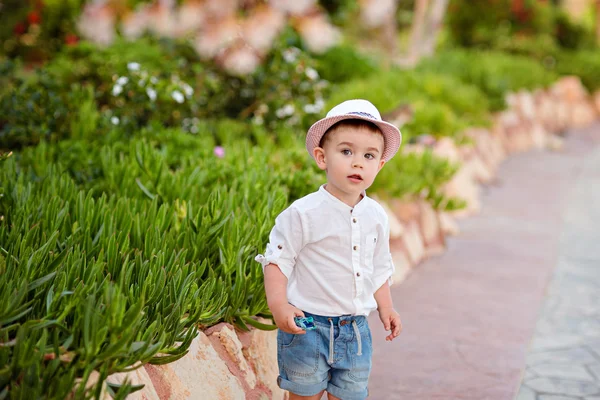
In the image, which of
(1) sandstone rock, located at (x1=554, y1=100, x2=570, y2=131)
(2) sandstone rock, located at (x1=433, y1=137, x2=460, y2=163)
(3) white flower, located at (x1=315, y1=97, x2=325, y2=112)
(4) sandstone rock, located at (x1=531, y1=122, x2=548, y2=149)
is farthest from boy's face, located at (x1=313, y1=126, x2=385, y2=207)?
(1) sandstone rock, located at (x1=554, y1=100, x2=570, y2=131)

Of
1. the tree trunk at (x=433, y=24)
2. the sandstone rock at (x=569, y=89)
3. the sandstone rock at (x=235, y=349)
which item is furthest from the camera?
the sandstone rock at (x=569, y=89)

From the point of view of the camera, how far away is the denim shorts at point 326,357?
103 inches

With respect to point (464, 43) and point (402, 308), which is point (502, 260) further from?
point (464, 43)

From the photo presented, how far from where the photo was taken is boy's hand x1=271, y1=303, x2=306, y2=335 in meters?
2.46

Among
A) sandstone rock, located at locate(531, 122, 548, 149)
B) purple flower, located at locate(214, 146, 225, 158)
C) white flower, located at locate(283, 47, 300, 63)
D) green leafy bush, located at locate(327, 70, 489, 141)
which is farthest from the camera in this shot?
sandstone rock, located at locate(531, 122, 548, 149)

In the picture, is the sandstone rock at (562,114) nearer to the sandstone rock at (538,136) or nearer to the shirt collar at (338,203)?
the sandstone rock at (538,136)

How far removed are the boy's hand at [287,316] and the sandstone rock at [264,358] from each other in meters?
0.71

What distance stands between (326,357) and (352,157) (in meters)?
0.68

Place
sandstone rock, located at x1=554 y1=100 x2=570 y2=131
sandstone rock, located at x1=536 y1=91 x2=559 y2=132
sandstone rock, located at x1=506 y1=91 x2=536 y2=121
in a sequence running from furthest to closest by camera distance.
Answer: sandstone rock, located at x1=554 y1=100 x2=570 y2=131
sandstone rock, located at x1=536 y1=91 x2=559 y2=132
sandstone rock, located at x1=506 y1=91 x2=536 y2=121

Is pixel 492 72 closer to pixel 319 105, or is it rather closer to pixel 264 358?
pixel 319 105

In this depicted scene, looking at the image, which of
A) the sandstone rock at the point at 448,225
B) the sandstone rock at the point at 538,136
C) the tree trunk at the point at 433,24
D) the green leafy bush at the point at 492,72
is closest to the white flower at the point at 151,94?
the sandstone rock at the point at 448,225

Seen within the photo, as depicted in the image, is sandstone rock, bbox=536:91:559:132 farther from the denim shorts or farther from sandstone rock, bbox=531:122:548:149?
the denim shorts

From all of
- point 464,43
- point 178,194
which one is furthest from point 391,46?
point 178,194

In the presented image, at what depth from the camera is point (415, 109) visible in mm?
8312
